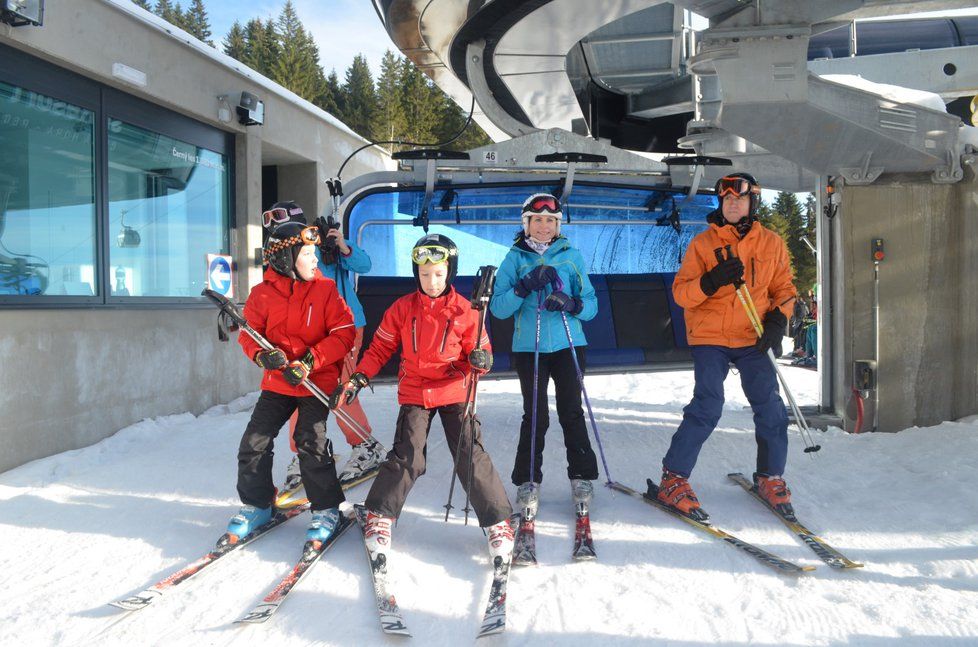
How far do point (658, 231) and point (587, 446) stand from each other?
11.5ft

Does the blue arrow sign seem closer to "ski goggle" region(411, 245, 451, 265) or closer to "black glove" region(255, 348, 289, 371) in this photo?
"black glove" region(255, 348, 289, 371)

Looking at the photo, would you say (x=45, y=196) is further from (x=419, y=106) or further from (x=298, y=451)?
(x=419, y=106)

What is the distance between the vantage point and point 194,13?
59.6m

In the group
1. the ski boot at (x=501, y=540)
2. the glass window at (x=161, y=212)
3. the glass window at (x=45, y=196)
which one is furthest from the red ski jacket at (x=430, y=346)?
the glass window at (x=161, y=212)

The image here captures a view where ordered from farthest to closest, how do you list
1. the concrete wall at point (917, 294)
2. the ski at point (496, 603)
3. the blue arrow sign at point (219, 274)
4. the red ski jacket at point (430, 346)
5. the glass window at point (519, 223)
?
the blue arrow sign at point (219, 274)
the glass window at point (519, 223)
the concrete wall at point (917, 294)
the red ski jacket at point (430, 346)
the ski at point (496, 603)

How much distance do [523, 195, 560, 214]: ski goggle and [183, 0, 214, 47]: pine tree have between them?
194 ft

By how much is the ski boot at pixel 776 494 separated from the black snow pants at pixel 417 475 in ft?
5.33

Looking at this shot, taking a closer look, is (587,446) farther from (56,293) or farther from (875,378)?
(56,293)

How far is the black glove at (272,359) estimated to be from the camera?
3367 mm

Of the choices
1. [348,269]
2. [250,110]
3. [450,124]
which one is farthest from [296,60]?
[348,269]

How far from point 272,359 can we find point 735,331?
2.47 meters

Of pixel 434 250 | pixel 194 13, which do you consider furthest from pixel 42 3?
pixel 194 13

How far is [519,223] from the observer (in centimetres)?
664

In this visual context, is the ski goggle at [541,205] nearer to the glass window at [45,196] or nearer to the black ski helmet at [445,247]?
the black ski helmet at [445,247]
